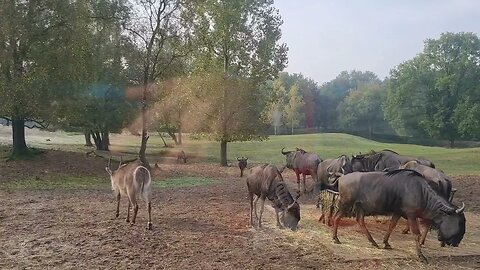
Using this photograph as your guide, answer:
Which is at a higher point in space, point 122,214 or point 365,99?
point 365,99

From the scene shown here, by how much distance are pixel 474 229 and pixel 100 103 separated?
24.3 meters

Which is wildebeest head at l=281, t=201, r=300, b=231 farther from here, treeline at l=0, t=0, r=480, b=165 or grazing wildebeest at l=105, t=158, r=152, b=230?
treeline at l=0, t=0, r=480, b=165

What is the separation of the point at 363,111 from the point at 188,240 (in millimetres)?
80227

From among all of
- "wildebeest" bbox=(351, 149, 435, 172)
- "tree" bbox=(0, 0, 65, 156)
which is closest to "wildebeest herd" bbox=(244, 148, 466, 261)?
"wildebeest" bbox=(351, 149, 435, 172)

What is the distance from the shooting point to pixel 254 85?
1117 inches

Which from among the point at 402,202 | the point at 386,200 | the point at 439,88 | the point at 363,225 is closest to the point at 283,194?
the point at 363,225

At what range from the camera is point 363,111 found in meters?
85.9

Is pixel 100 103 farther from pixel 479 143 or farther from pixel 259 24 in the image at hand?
pixel 479 143

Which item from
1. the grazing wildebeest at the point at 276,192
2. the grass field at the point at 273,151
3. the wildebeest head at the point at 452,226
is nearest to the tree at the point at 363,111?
the grass field at the point at 273,151

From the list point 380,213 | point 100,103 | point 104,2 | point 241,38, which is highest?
point 104,2

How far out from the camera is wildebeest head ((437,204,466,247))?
8.80 meters

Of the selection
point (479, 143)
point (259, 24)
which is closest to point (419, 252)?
point (259, 24)

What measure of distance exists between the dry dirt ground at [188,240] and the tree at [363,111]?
241 feet

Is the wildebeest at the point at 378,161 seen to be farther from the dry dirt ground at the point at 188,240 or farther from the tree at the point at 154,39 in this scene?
the tree at the point at 154,39
